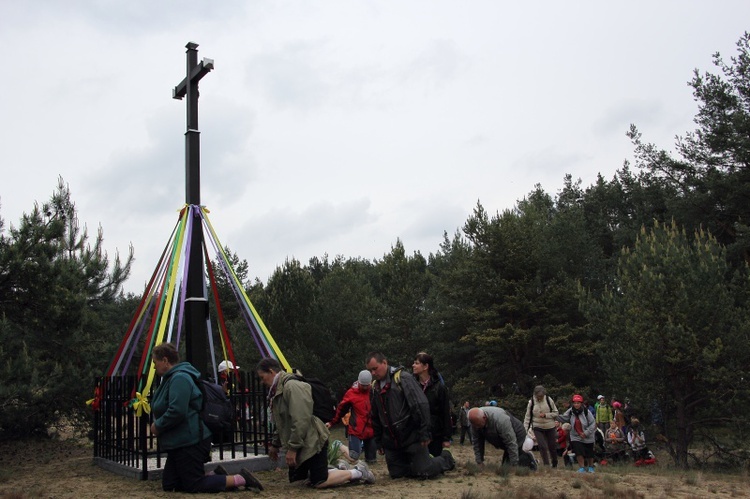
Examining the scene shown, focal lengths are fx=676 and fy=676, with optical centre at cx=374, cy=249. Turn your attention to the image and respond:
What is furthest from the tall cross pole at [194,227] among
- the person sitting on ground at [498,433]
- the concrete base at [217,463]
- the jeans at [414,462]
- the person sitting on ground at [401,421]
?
the person sitting on ground at [498,433]

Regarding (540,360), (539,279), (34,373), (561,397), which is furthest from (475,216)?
(34,373)

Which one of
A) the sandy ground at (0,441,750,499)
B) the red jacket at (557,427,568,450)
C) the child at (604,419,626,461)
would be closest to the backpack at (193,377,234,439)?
the sandy ground at (0,441,750,499)

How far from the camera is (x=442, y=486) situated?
6961 mm

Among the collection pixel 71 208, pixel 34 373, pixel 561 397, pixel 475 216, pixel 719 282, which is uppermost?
pixel 475 216

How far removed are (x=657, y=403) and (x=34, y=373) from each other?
50.4ft

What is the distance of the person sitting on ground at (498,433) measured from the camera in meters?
8.20

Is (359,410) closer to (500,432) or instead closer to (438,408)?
(438,408)

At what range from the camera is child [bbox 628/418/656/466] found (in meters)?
15.9

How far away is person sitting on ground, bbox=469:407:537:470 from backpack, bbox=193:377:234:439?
3094 mm

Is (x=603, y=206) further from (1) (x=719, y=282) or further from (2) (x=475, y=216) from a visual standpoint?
(1) (x=719, y=282)

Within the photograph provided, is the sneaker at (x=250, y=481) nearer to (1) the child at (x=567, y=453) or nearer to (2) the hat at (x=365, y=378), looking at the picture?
(2) the hat at (x=365, y=378)

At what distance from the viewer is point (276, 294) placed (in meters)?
29.4

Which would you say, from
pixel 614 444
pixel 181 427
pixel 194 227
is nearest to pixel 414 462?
pixel 181 427

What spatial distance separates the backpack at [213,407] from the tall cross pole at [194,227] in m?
2.10
